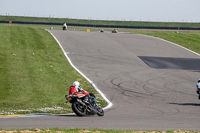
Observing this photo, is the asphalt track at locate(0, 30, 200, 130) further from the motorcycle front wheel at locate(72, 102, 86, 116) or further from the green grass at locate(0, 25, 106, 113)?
the green grass at locate(0, 25, 106, 113)

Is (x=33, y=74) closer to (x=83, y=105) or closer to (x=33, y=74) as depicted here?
(x=33, y=74)

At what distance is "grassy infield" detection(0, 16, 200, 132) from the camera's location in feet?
58.9

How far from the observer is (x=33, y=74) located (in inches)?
955

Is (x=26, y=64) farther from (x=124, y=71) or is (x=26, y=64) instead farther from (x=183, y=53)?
(x=183, y=53)

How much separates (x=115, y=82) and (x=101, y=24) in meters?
79.9

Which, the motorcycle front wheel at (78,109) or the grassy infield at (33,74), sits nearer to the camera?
the motorcycle front wheel at (78,109)

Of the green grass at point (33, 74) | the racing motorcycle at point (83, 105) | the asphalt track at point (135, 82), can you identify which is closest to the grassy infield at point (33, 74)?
the green grass at point (33, 74)

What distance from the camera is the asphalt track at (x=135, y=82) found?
1243 cm

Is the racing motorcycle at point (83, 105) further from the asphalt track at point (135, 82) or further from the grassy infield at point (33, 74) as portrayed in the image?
the grassy infield at point (33, 74)

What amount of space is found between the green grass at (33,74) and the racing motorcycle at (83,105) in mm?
1723

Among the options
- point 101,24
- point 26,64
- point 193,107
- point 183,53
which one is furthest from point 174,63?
point 101,24

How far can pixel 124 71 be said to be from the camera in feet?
90.0

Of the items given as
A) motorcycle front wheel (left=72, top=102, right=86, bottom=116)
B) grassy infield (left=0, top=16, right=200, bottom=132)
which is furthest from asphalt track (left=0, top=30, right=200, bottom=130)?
grassy infield (left=0, top=16, right=200, bottom=132)

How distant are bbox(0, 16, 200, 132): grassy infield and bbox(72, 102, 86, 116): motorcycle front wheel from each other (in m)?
1.74
